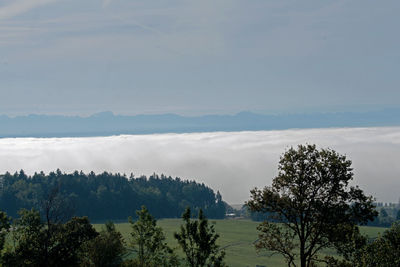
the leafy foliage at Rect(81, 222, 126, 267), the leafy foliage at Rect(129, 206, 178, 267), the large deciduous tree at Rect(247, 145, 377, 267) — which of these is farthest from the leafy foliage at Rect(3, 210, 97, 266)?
the large deciduous tree at Rect(247, 145, 377, 267)

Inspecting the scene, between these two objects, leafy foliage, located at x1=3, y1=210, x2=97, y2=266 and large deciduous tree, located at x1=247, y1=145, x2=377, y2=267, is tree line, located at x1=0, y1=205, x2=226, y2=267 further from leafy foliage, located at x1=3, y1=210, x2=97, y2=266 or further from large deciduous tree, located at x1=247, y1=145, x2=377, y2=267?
large deciduous tree, located at x1=247, y1=145, x2=377, y2=267

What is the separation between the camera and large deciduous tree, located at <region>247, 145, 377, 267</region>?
36000 mm

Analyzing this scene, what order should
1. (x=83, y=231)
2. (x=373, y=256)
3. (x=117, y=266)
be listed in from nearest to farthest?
(x=373, y=256) → (x=117, y=266) → (x=83, y=231)

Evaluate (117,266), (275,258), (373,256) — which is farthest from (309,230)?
(275,258)

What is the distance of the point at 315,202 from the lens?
120 ft

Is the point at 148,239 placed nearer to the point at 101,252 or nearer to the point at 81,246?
the point at 101,252

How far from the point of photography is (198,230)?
43062 millimetres

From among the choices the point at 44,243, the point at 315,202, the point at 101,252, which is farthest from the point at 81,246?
the point at 315,202

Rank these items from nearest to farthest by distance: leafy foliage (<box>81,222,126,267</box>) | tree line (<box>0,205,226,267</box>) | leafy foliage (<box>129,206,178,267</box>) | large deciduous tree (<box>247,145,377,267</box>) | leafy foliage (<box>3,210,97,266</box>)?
large deciduous tree (<box>247,145,377,267</box>) → leafy foliage (<box>129,206,178,267</box>) → tree line (<box>0,205,226,267</box>) → leafy foliage (<box>3,210,97,266</box>) → leafy foliage (<box>81,222,126,267</box>)

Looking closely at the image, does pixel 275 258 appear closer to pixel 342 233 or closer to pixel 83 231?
pixel 83 231

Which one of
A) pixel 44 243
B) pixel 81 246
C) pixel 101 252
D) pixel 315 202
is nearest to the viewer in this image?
pixel 315 202

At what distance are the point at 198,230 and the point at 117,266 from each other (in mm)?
24749

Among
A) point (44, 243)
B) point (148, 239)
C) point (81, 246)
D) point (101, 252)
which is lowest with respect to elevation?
point (101, 252)

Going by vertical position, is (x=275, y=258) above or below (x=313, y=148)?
below
